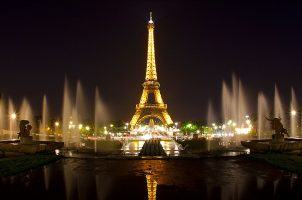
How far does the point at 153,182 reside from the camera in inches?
536

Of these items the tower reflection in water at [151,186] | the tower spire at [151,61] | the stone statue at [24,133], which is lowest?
the tower reflection in water at [151,186]

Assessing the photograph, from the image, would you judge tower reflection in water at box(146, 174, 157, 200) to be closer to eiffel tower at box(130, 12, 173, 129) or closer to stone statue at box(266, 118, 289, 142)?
stone statue at box(266, 118, 289, 142)

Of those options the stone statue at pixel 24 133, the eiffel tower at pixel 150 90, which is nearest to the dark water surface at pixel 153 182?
the stone statue at pixel 24 133

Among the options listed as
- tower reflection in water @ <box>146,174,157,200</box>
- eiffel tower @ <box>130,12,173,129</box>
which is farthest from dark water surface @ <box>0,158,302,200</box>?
eiffel tower @ <box>130,12,173,129</box>

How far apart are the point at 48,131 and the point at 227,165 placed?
234 ft

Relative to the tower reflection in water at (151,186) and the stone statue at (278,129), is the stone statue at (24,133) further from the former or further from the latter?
the stone statue at (278,129)

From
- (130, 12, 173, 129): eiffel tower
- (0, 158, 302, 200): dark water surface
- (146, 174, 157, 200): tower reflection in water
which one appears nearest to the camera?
(146, 174, 157, 200): tower reflection in water

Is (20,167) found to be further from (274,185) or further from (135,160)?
(274,185)

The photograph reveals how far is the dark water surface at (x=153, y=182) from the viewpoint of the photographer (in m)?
11.5

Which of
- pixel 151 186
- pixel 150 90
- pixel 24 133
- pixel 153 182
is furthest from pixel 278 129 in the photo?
pixel 150 90

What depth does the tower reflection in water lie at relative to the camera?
36.8 ft

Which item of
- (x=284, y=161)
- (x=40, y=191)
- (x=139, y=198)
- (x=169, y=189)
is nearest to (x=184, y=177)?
(x=169, y=189)

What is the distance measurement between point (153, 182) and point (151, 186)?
0.79 metres

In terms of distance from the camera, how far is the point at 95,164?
1931 cm
